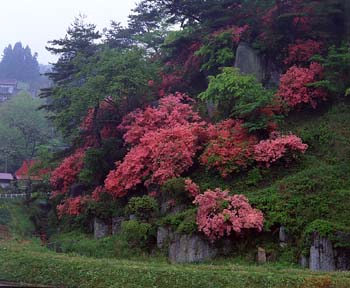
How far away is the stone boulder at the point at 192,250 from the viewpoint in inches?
520

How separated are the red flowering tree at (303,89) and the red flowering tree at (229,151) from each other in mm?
2333

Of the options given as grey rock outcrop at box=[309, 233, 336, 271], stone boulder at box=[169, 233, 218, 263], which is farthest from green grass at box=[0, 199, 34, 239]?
grey rock outcrop at box=[309, 233, 336, 271]

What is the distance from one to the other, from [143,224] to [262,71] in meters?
9.04

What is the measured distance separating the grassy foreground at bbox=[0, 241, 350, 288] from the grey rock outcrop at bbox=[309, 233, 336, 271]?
1.08 metres

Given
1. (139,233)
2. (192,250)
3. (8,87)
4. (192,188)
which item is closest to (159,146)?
(192,188)

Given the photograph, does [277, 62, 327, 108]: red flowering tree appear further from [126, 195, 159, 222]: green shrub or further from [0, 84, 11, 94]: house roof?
[0, 84, 11, 94]: house roof

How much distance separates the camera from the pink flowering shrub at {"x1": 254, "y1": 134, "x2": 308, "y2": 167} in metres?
14.9

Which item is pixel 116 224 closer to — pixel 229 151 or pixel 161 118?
pixel 161 118

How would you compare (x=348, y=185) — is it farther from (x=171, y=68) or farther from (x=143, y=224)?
(x=171, y=68)

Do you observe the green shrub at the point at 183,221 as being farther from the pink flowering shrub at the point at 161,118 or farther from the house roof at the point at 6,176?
the house roof at the point at 6,176

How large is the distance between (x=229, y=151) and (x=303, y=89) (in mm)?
4019

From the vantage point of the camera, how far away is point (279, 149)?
1494 centimetres

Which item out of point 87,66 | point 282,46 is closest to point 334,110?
point 282,46

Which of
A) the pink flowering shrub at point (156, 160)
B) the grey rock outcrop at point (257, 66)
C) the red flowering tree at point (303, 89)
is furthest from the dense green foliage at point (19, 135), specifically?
the red flowering tree at point (303, 89)
